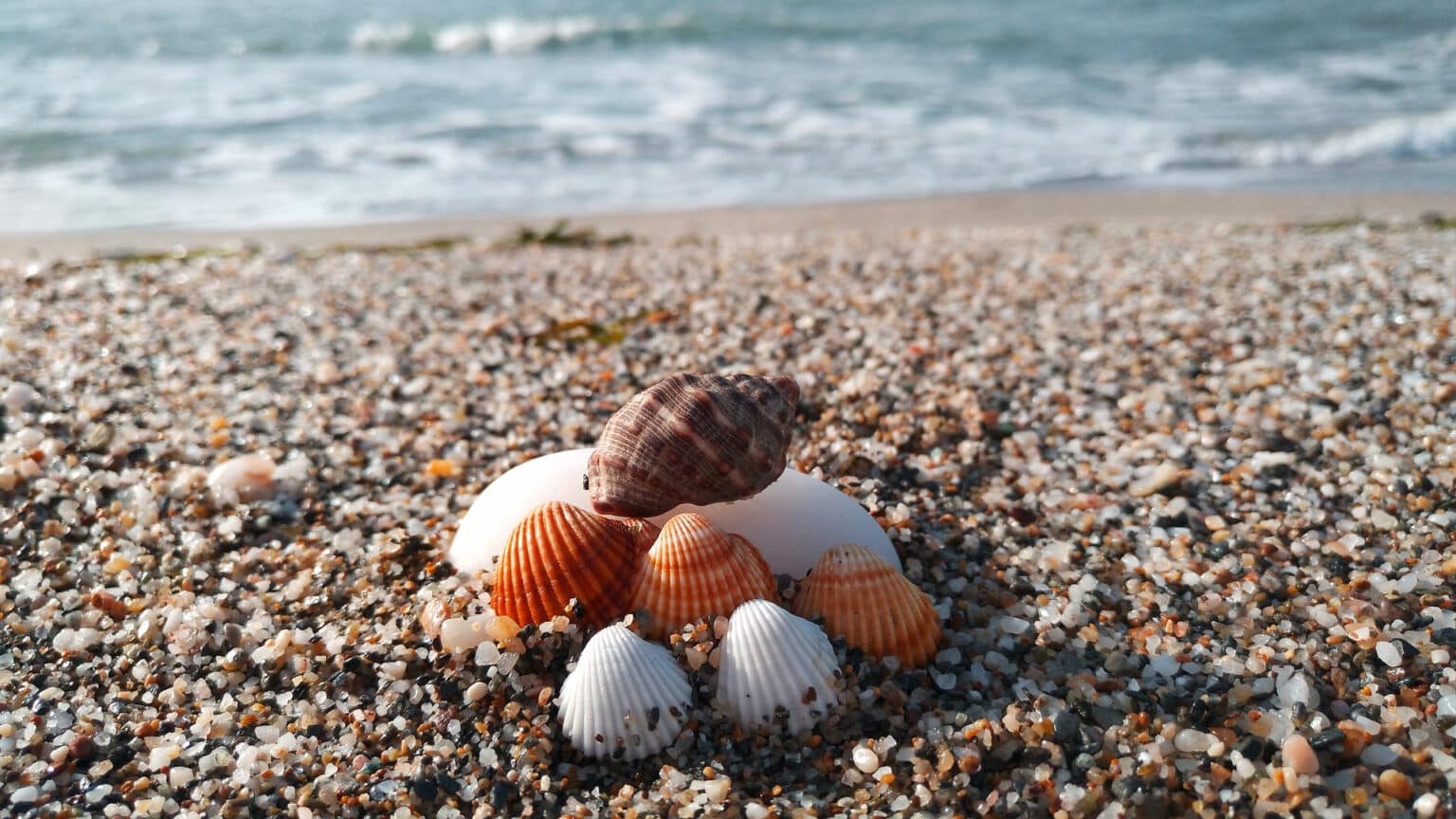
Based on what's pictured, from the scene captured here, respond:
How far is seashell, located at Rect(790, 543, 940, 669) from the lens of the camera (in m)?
2.18

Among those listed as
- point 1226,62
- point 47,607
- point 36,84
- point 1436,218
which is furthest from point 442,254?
point 1226,62

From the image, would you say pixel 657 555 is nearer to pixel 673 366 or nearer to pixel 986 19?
pixel 673 366

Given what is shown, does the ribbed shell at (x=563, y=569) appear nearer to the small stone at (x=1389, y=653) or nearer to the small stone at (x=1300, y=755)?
the small stone at (x=1300, y=755)

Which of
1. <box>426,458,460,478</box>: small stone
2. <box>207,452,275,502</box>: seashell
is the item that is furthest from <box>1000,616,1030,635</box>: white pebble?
<box>207,452,275,502</box>: seashell

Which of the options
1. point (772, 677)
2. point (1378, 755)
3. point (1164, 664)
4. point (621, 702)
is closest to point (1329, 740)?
point (1378, 755)

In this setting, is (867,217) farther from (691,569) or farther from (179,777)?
(179,777)

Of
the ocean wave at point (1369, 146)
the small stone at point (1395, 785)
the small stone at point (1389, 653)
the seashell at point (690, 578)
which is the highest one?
the ocean wave at point (1369, 146)

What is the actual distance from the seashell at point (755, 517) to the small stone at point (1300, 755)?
918 millimetres

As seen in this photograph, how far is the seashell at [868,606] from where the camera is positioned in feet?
7.15

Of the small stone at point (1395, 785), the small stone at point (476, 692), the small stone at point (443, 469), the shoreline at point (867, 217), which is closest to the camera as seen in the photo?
the small stone at point (1395, 785)

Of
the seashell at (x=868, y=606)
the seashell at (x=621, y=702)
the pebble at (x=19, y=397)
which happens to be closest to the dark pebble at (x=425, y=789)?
→ the seashell at (x=621, y=702)

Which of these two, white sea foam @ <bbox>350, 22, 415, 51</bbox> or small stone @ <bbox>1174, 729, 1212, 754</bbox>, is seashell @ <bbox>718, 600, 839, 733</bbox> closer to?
small stone @ <bbox>1174, 729, 1212, 754</bbox>

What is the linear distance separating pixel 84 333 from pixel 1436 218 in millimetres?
7585

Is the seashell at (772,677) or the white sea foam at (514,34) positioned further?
the white sea foam at (514,34)
